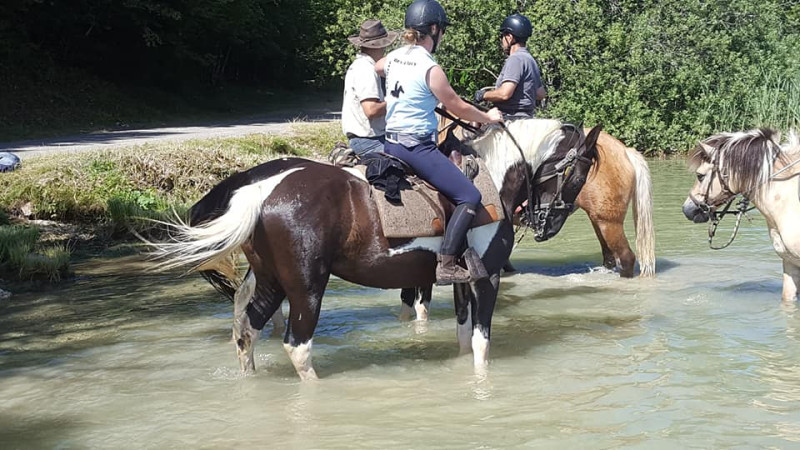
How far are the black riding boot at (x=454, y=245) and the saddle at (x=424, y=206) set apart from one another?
135mm

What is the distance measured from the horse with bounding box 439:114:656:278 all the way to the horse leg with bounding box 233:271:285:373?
361cm

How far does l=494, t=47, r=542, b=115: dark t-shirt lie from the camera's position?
863 cm

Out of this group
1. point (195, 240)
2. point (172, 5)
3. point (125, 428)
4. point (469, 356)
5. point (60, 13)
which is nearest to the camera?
point (125, 428)

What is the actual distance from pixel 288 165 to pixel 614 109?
1669cm

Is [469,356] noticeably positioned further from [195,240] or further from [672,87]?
[672,87]

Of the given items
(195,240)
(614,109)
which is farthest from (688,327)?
(614,109)

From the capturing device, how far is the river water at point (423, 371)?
17.7 feet

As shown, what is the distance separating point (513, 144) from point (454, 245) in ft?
3.50

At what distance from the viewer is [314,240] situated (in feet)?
19.4

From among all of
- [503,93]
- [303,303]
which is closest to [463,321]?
[303,303]

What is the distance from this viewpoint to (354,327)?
26.5 feet

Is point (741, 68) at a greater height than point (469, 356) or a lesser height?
greater

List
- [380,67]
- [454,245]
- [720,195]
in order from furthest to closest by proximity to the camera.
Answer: [720,195] < [380,67] < [454,245]

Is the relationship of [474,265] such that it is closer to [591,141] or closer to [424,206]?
[424,206]
